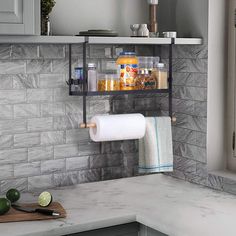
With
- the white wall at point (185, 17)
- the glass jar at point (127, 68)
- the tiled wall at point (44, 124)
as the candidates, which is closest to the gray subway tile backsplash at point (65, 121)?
the tiled wall at point (44, 124)

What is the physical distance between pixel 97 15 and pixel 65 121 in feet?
2.05

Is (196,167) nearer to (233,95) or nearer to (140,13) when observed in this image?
(233,95)

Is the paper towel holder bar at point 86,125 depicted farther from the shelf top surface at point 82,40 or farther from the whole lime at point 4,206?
the whole lime at point 4,206

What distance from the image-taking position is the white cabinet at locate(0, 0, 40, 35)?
2.45m

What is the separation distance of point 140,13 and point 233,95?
74 cm

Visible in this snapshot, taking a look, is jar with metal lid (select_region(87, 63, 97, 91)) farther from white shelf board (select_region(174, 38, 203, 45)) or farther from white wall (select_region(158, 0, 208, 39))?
white wall (select_region(158, 0, 208, 39))

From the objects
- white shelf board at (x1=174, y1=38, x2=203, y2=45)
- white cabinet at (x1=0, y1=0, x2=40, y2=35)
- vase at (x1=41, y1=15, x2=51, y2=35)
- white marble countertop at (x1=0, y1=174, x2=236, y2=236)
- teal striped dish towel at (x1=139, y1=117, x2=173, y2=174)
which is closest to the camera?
white marble countertop at (x1=0, y1=174, x2=236, y2=236)

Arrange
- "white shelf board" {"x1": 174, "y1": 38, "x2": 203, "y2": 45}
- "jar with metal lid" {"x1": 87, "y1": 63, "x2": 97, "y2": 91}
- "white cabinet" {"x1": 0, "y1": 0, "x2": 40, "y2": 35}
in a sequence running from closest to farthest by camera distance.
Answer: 1. "white cabinet" {"x1": 0, "y1": 0, "x2": 40, "y2": 35}
2. "jar with metal lid" {"x1": 87, "y1": 63, "x2": 97, "y2": 91}
3. "white shelf board" {"x1": 174, "y1": 38, "x2": 203, "y2": 45}

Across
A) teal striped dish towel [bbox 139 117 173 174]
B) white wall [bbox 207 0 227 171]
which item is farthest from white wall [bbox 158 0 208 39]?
teal striped dish towel [bbox 139 117 173 174]

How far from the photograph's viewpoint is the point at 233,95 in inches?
121

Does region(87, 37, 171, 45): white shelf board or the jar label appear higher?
region(87, 37, 171, 45): white shelf board

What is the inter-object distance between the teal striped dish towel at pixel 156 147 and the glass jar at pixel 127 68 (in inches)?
10.0

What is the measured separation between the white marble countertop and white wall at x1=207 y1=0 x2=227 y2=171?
0.23 metres

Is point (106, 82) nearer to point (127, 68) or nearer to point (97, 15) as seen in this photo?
point (127, 68)
